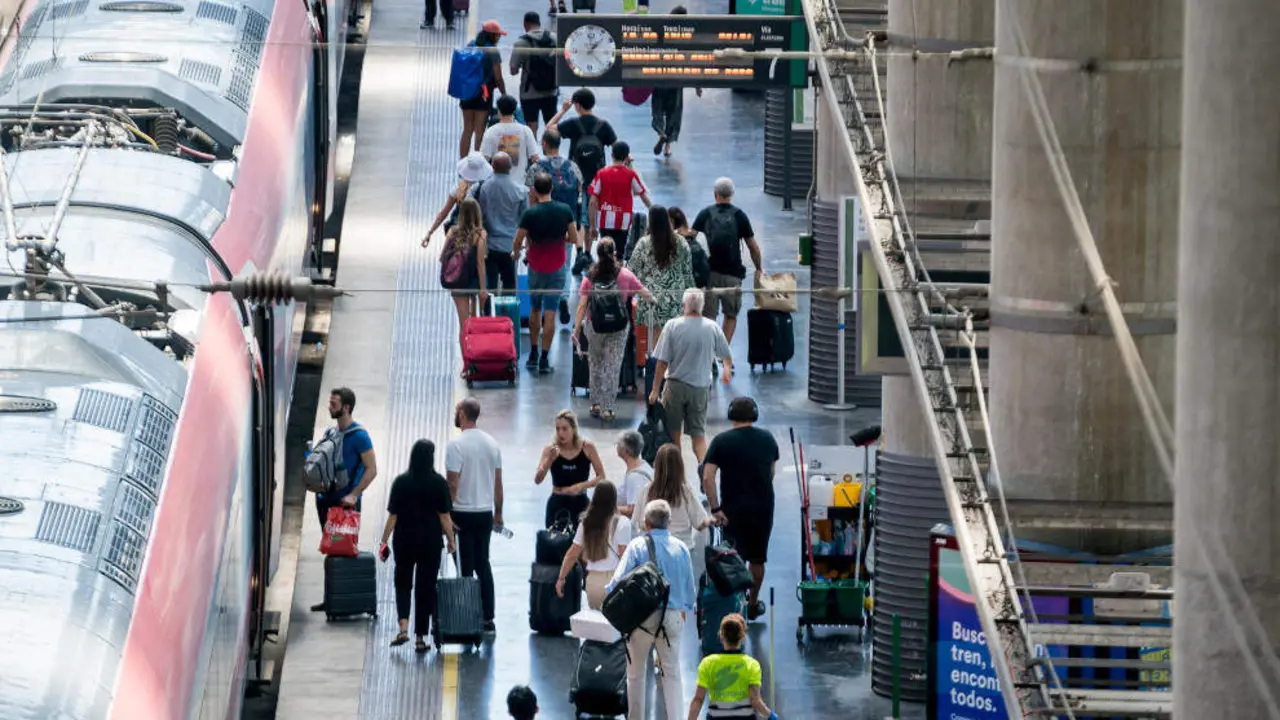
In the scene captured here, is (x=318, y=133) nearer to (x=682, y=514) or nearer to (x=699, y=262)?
(x=699, y=262)

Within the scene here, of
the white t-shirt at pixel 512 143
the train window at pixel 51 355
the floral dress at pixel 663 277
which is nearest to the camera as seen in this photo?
the train window at pixel 51 355

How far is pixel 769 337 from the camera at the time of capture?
2369cm

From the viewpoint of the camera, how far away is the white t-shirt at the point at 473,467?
17.7m

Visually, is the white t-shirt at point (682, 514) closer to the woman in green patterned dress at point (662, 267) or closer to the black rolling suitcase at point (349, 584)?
the black rolling suitcase at point (349, 584)

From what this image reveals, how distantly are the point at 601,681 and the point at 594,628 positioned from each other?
0.32 m

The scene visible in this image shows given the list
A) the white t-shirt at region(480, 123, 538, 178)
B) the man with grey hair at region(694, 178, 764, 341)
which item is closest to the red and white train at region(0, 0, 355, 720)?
the white t-shirt at region(480, 123, 538, 178)

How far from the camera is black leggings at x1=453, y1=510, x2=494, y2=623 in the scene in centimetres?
1777

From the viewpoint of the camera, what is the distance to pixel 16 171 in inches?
609

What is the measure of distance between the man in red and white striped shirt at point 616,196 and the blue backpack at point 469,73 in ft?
10.0

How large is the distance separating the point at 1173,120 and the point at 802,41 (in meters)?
11.2

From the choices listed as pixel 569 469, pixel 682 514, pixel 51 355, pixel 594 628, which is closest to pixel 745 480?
pixel 682 514

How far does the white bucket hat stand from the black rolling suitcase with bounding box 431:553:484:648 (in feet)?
19.8

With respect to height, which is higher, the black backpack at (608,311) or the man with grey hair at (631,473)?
the black backpack at (608,311)

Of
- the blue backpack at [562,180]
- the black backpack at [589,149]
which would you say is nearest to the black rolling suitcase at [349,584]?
the blue backpack at [562,180]
